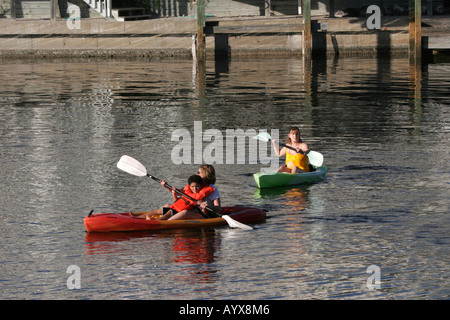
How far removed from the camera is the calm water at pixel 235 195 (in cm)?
1084

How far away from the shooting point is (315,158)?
16.9 metres

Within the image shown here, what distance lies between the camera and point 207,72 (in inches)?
1405

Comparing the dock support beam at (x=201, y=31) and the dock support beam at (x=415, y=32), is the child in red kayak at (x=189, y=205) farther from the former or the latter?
the dock support beam at (x=201, y=31)

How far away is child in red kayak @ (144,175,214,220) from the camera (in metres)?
13.4

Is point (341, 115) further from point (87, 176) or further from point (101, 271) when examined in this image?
point (101, 271)

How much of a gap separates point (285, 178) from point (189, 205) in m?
2.91

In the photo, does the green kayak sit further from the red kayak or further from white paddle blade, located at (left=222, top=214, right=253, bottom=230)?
white paddle blade, located at (left=222, top=214, right=253, bottom=230)

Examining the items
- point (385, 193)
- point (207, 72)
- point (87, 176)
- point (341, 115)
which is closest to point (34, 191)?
point (87, 176)
